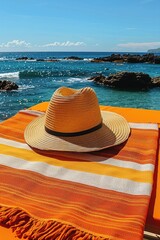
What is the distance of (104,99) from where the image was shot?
1288 centimetres

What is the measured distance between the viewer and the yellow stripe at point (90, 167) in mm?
1771

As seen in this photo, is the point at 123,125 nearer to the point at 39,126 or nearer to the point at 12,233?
the point at 39,126

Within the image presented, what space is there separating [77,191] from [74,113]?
73 cm

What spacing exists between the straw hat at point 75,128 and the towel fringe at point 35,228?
74 centimetres

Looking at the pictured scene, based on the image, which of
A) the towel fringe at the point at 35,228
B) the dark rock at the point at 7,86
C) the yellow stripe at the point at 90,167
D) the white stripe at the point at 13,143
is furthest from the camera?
the dark rock at the point at 7,86

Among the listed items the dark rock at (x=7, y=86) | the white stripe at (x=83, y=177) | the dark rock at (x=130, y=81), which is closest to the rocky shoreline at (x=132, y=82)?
the dark rock at (x=130, y=81)

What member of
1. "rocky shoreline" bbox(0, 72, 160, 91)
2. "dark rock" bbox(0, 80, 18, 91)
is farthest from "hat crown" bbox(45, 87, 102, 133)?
"rocky shoreline" bbox(0, 72, 160, 91)

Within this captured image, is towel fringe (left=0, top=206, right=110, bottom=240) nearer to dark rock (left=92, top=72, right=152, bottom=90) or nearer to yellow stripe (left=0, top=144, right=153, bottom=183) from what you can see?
yellow stripe (left=0, top=144, right=153, bottom=183)

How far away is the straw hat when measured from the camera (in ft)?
7.08

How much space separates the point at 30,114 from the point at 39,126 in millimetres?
538

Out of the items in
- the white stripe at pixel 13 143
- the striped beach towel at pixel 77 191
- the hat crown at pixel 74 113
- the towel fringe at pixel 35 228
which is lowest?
the towel fringe at pixel 35 228

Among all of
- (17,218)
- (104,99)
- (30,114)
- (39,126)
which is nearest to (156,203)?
(17,218)

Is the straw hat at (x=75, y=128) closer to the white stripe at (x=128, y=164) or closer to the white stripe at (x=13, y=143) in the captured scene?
the white stripe at (x=13, y=143)

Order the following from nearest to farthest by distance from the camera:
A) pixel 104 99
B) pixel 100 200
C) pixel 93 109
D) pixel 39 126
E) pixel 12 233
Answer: pixel 12 233 < pixel 100 200 < pixel 93 109 < pixel 39 126 < pixel 104 99
